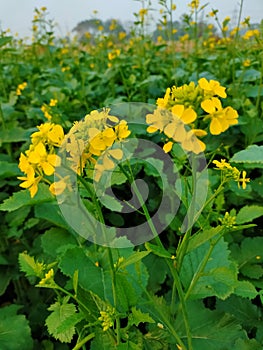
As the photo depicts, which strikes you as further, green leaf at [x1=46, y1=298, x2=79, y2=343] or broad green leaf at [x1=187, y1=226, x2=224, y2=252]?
green leaf at [x1=46, y1=298, x2=79, y2=343]

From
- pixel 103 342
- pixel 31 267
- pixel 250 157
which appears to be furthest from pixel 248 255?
pixel 31 267

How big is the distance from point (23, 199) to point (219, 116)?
0.67 m

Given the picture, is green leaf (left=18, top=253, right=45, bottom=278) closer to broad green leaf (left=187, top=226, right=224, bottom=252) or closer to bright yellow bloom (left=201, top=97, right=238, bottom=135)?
broad green leaf (left=187, top=226, right=224, bottom=252)

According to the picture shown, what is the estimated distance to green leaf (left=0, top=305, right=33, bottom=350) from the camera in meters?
1.38

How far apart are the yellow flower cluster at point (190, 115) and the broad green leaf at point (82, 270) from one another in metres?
0.47

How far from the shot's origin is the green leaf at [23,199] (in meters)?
1.21

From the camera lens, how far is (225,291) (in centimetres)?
111

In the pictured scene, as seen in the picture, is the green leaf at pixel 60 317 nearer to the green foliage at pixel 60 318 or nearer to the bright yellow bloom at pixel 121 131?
the green foliage at pixel 60 318

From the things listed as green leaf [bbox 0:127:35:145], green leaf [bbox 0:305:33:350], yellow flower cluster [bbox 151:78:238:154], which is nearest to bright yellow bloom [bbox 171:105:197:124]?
yellow flower cluster [bbox 151:78:238:154]

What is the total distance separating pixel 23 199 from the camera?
125 cm

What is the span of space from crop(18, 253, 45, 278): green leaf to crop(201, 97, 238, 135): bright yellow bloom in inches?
20.1

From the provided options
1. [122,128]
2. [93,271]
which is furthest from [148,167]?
[122,128]

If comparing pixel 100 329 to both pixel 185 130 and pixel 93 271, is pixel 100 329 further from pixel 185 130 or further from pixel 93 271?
pixel 185 130

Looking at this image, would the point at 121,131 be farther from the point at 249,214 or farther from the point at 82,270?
the point at 249,214
